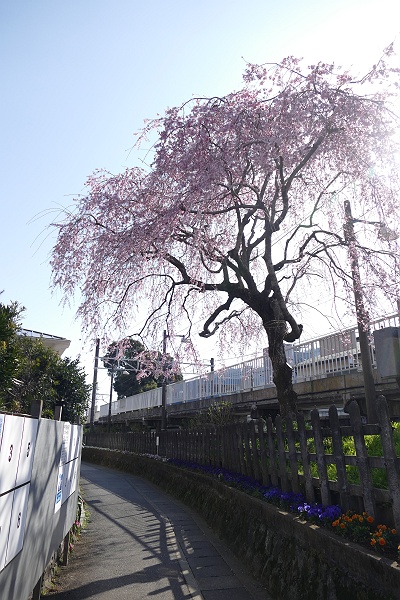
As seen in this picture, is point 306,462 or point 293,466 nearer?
point 306,462

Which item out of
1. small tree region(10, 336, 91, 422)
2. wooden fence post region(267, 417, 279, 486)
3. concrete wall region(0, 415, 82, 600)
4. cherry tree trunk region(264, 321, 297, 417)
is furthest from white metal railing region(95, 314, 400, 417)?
concrete wall region(0, 415, 82, 600)

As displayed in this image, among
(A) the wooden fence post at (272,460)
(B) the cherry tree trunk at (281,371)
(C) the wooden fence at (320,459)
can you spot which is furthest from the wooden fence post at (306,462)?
(B) the cherry tree trunk at (281,371)

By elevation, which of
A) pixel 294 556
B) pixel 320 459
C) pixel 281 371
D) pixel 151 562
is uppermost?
pixel 281 371

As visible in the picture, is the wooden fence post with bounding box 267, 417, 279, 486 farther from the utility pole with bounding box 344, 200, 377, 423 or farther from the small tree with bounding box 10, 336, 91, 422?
the small tree with bounding box 10, 336, 91, 422

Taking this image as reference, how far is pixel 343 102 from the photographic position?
881 cm

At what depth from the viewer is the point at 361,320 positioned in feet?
29.9

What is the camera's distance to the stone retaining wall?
4070 mm

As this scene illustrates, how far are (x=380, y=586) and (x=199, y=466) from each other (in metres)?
10.8

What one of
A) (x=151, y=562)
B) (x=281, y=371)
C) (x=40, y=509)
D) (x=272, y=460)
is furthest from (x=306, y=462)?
(x=40, y=509)

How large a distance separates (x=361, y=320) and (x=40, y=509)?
6.56m

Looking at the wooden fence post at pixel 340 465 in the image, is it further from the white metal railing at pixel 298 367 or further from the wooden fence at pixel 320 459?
the white metal railing at pixel 298 367

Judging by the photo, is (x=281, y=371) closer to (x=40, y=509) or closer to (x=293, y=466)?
(x=293, y=466)

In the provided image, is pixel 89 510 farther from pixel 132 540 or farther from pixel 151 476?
pixel 151 476

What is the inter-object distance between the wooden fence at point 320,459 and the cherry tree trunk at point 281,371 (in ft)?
1.65
